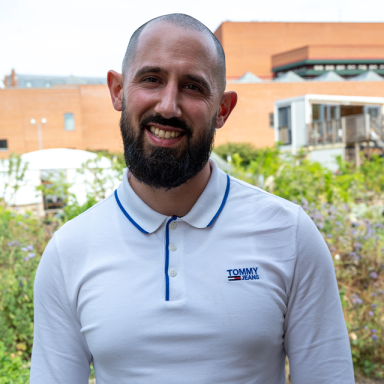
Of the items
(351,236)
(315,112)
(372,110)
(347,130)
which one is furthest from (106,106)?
(351,236)

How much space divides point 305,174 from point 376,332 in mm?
3535

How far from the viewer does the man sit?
1344mm

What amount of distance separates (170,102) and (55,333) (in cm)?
86

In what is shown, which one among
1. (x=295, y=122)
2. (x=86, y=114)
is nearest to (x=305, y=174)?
(x=295, y=122)

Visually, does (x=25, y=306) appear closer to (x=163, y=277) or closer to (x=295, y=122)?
(x=163, y=277)

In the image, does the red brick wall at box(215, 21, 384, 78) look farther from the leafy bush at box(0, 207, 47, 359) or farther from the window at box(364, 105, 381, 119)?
the leafy bush at box(0, 207, 47, 359)

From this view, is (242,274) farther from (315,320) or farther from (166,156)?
(166,156)

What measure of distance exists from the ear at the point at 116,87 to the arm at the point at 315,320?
80 cm

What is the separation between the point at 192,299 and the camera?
1.36 m

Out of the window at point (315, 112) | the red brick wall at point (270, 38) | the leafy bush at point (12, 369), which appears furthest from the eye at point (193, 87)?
the red brick wall at point (270, 38)

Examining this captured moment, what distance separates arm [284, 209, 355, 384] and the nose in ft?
1.85

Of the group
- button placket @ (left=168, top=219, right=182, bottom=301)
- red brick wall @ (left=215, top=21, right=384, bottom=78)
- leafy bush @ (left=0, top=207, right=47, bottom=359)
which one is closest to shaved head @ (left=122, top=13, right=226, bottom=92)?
button placket @ (left=168, top=219, right=182, bottom=301)

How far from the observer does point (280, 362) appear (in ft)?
4.78

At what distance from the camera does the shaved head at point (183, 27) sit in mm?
1517
